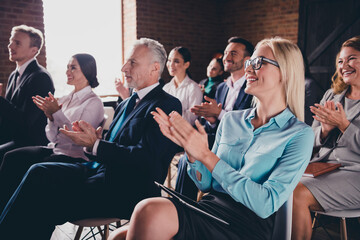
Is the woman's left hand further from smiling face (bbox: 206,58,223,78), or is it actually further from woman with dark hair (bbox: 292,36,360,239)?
smiling face (bbox: 206,58,223,78)

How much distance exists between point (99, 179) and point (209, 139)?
48.1 inches

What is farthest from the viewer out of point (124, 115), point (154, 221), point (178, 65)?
point (178, 65)

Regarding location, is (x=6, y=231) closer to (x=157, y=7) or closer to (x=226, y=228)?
(x=226, y=228)

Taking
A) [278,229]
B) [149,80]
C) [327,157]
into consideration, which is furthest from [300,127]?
[149,80]

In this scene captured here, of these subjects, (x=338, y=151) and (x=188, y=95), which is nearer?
(x=338, y=151)

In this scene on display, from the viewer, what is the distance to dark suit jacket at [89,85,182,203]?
1.58 metres

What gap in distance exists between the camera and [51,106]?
213 centimetres

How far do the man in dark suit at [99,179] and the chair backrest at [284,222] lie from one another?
2.46 feet


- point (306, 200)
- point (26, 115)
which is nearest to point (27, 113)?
point (26, 115)

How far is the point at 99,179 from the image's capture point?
170 centimetres

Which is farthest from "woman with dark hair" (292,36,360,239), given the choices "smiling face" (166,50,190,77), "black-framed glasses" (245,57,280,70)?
"smiling face" (166,50,190,77)

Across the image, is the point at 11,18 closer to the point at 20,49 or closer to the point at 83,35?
the point at 83,35

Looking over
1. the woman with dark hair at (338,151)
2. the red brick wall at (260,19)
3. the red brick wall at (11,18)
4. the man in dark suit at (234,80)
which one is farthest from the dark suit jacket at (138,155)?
the red brick wall at (260,19)

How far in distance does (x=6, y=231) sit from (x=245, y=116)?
4.46 ft
